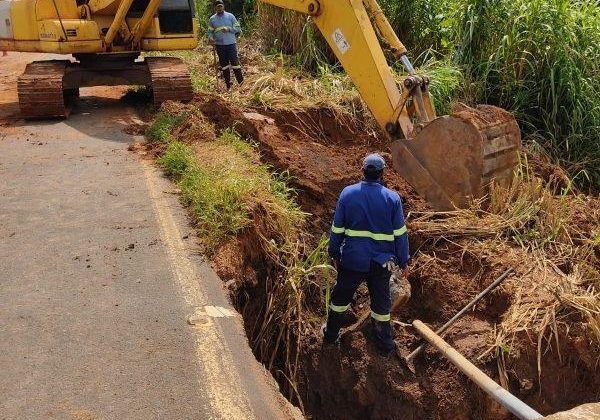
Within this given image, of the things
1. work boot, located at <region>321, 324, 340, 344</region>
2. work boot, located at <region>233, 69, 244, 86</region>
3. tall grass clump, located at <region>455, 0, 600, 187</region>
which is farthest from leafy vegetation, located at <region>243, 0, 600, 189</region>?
work boot, located at <region>321, 324, 340, 344</region>

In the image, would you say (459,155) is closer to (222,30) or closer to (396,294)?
(396,294)

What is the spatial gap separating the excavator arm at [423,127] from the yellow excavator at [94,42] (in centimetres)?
425

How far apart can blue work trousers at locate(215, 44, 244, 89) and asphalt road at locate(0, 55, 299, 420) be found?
498 cm

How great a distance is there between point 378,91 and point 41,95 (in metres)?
5.78

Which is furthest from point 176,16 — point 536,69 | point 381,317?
point 381,317

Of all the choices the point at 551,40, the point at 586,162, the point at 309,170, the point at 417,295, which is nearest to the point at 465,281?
the point at 417,295

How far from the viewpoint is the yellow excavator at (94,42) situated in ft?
33.1

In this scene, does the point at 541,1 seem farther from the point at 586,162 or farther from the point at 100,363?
the point at 100,363

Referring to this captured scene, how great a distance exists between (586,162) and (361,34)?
4.02 metres

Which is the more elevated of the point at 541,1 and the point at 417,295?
the point at 541,1

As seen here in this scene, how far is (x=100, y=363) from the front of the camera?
160 inches

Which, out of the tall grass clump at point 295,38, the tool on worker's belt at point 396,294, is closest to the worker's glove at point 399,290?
the tool on worker's belt at point 396,294

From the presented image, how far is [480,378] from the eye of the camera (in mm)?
4508

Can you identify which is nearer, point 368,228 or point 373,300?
point 368,228
